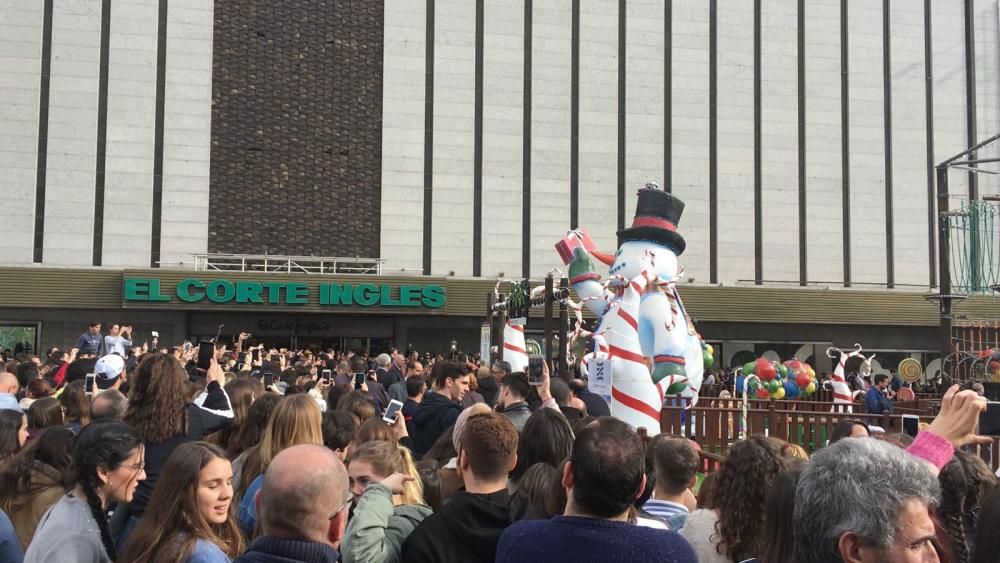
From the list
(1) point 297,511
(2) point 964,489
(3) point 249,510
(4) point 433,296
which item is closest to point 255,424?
(3) point 249,510

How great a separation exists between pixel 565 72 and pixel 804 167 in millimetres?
11010

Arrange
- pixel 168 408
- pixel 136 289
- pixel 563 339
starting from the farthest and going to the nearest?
1. pixel 136 289
2. pixel 563 339
3. pixel 168 408

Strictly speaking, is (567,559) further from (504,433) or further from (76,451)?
(76,451)

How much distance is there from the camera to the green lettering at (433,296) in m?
32.6

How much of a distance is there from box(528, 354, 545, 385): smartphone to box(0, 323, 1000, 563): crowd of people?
2069 mm

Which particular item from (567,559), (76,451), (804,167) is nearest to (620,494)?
(567,559)

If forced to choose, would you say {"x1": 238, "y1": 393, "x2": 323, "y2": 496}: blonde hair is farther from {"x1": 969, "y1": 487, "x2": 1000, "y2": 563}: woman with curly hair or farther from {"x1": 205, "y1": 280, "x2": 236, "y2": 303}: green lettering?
{"x1": 205, "y1": 280, "x2": 236, "y2": 303}: green lettering

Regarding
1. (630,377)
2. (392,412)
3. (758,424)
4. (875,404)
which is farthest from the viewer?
(875,404)

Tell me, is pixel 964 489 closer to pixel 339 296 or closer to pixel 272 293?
pixel 339 296

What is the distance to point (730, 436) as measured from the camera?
14.6 metres

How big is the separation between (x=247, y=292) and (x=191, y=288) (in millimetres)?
1924

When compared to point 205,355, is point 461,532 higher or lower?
lower

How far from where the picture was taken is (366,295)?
31.9m

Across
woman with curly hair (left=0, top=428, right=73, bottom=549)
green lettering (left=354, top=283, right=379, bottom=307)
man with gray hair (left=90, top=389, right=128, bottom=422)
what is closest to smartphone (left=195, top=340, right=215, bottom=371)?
man with gray hair (left=90, top=389, right=128, bottom=422)
